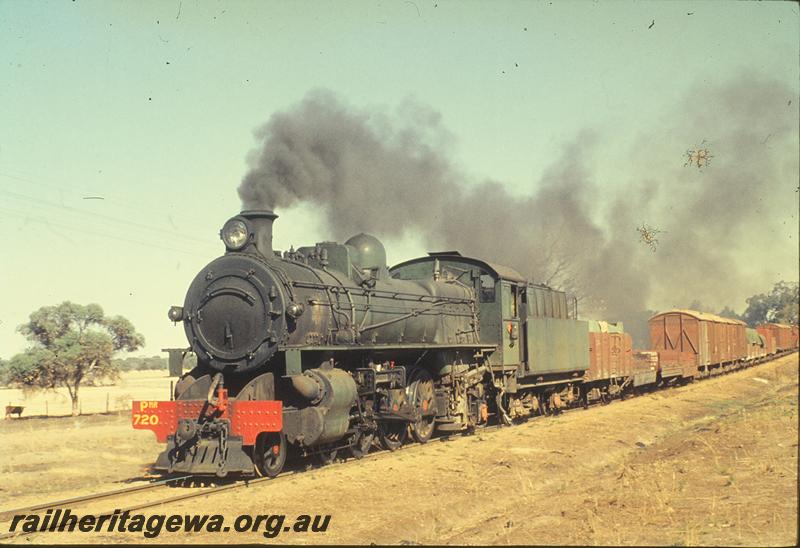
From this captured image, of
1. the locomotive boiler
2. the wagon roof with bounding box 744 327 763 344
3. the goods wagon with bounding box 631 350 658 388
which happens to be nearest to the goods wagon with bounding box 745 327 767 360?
the wagon roof with bounding box 744 327 763 344

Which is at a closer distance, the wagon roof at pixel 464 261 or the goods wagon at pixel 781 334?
the wagon roof at pixel 464 261

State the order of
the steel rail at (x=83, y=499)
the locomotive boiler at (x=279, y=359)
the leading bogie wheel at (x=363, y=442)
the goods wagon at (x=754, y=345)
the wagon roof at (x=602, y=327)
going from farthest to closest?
the goods wagon at (x=754, y=345) → the wagon roof at (x=602, y=327) → the leading bogie wheel at (x=363, y=442) → the locomotive boiler at (x=279, y=359) → the steel rail at (x=83, y=499)

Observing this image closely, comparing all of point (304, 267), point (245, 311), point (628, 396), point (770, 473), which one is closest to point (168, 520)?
point (245, 311)

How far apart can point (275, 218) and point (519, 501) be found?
5946 millimetres

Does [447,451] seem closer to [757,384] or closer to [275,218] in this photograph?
[275,218]

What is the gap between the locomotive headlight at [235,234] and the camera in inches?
491

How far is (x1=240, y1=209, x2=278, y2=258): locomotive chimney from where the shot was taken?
12.5 m

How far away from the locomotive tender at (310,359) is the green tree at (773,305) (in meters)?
84.5

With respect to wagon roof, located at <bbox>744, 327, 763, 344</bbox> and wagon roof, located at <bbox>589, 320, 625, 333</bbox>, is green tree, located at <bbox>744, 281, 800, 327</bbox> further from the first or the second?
wagon roof, located at <bbox>589, 320, 625, 333</bbox>

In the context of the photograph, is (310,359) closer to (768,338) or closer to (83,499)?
(83,499)

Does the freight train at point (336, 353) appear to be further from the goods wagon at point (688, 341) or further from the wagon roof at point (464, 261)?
the goods wagon at point (688, 341)

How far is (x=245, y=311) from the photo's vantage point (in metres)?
12.0

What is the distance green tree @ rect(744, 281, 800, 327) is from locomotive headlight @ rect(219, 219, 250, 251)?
3530 inches

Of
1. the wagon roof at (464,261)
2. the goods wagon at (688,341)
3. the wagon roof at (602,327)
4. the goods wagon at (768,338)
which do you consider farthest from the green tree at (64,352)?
the goods wagon at (768,338)
